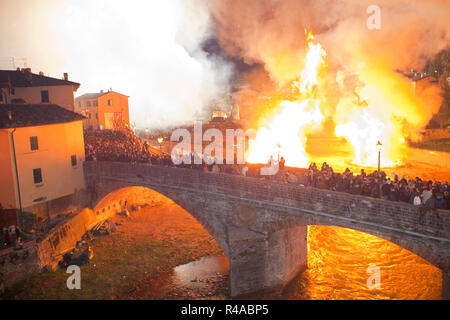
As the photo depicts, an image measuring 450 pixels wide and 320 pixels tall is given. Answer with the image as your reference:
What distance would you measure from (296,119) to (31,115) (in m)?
21.8

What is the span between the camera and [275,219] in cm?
1767

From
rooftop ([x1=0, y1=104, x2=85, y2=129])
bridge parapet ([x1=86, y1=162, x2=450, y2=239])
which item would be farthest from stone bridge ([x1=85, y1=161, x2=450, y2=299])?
rooftop ([x1=0, y1=104, x2=85, y2=129])

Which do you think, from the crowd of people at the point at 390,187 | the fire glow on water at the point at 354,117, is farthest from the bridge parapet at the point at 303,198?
the fire glow on water at the point at 354,117

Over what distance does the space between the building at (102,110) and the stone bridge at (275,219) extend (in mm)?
30545

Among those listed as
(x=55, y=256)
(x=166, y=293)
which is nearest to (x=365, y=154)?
(x=166, y=293)

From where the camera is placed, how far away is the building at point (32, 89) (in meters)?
30.7

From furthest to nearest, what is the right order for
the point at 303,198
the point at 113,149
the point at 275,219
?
1. the point at 113,149
2. the point at 275,219
3. the point at 303,198

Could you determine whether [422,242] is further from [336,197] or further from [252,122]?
[252,122]

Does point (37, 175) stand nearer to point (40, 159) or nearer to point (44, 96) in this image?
point (40, 159)

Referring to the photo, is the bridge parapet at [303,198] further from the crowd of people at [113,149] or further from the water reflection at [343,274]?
the water reflection at [343,274]

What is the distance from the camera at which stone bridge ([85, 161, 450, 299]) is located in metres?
13.1

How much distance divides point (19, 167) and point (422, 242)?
22.9m

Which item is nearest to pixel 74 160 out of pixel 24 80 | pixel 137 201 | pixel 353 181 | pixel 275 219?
pixel 137 201

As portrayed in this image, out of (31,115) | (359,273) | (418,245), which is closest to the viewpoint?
(418,245)
